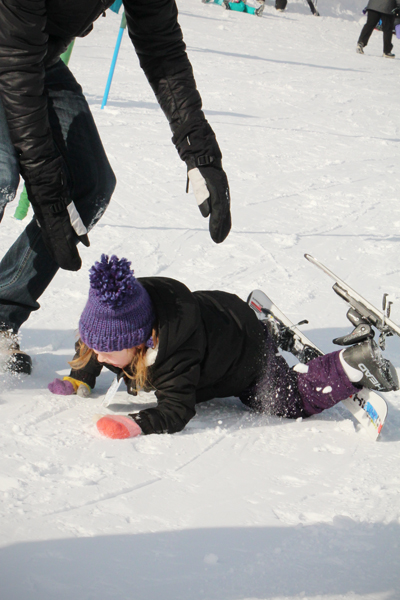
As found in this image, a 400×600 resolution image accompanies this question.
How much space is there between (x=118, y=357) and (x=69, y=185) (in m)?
0.67

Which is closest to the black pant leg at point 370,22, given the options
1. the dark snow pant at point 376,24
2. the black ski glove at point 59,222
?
the dark snow pant at point 376,24

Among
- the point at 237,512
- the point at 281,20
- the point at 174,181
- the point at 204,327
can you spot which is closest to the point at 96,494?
the point at 237,512

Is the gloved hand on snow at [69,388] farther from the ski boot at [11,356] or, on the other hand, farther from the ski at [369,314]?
the ski at [369,314]

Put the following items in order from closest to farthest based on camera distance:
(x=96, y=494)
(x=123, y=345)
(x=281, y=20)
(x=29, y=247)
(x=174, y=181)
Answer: (x=96, y=494), (x=123, y=345), (x=29, y=247), (x=174, y=181), (x=281, y=20)

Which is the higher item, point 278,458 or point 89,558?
point 89,558

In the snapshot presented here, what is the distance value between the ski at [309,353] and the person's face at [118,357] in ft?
2.78

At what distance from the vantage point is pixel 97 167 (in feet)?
7.56

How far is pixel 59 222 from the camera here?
6.73ft

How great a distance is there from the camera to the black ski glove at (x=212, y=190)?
7.39 feet

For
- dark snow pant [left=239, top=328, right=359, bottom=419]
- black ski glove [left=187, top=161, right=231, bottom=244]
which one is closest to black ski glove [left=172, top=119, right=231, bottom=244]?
black ski glove [left=187, top=161, right=231, bottom=244]

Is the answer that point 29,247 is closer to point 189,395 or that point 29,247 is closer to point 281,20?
point 189,395

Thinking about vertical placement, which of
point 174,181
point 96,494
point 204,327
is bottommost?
point 174,181

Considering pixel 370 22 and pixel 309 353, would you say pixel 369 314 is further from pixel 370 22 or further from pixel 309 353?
pixel 370 22

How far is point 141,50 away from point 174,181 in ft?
8.95
